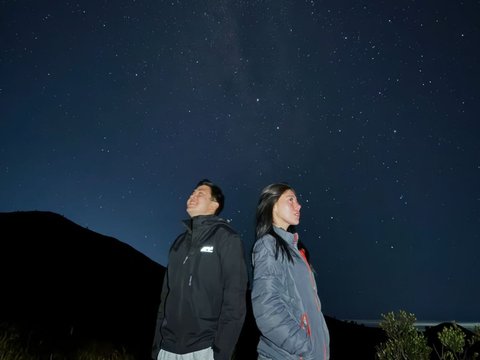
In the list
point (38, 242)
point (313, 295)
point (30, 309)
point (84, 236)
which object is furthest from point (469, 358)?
point (84, 236)

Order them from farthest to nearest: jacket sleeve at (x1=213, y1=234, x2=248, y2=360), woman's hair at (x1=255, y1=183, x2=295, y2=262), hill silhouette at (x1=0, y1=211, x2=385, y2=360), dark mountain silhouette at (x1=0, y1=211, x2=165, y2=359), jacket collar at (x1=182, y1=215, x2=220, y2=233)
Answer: dark mountain silhouette at (x1=0, y1=211, x2=165, y2=359), hill silhouette at (x1=0, y1=211, x2=385, y2=360), jacket collar at (x1=182, y1=215, x2=220, y2=233), woman's hair at (x1=255, y1=183, x2=295, y2=262), jacket sleeve at (x1=213, y1=234, x2=248, y2=360)

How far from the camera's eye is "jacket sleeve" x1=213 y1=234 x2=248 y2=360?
2.62m

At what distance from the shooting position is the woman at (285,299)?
89.4 inches

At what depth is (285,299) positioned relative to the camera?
2449 mm

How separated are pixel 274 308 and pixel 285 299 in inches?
6.1

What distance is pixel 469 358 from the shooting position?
972cm

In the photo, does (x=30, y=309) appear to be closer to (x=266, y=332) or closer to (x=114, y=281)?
(x=114, y=281)

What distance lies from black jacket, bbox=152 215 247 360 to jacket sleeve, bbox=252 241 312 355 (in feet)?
1.04

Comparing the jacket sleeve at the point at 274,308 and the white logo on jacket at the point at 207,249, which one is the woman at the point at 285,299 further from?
the white logo on jacket at the point at 207,249

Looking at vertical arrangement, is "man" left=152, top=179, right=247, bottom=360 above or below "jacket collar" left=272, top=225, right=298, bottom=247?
below

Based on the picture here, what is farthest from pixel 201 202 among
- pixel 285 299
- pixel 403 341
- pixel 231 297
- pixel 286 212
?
pixel 403 341

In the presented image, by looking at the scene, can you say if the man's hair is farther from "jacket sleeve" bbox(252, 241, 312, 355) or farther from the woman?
"jacket sleeve" bbox(252, 241, 312, 355)

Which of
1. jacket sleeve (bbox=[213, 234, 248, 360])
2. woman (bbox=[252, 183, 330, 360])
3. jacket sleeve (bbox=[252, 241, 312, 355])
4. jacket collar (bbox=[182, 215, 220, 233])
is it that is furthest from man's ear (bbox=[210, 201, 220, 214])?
jacket sleeve (bbox=[252, 241, 312, 355])

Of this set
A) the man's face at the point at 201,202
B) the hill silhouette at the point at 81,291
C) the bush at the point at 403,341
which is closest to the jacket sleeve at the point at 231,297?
the man's face at the point at 201,202
